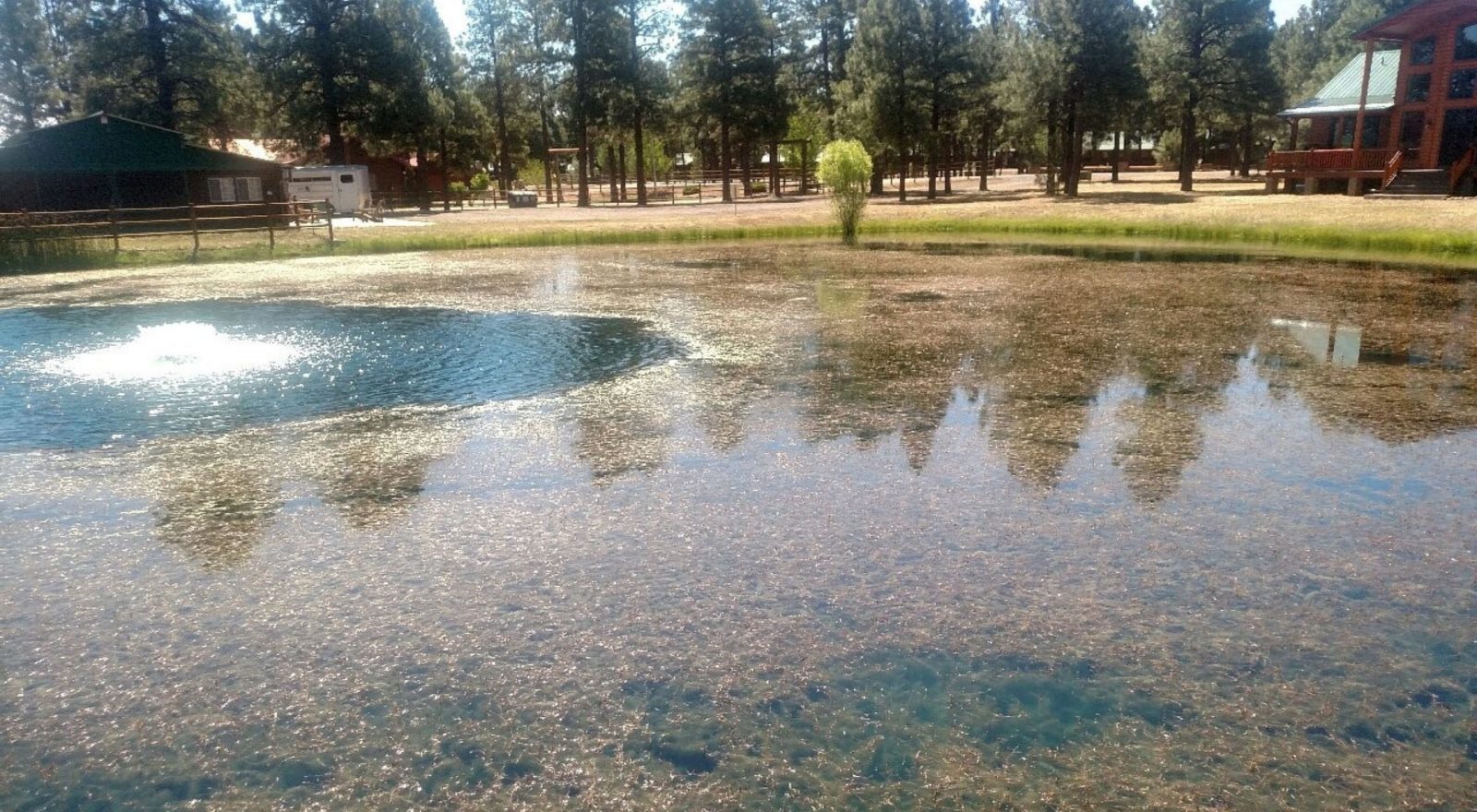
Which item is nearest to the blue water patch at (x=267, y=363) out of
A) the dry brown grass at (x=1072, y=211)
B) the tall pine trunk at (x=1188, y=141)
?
the dry brown grass at (x=1072, y=211)

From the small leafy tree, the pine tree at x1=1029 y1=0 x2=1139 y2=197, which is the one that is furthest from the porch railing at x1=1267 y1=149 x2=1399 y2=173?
Result: the small leafy tree

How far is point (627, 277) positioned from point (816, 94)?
41835mm

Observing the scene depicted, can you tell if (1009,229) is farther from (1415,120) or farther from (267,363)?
(267,363)

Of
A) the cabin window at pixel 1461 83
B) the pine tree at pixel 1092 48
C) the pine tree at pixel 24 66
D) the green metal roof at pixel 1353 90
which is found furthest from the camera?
the pine tree at pixel 24 66

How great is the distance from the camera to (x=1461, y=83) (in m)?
32.3

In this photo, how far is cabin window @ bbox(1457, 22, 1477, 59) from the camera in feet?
104

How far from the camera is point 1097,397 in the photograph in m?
8.95

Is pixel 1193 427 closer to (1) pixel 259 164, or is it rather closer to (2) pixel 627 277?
(2) pixel 627 277

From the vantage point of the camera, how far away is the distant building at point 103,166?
32125mm

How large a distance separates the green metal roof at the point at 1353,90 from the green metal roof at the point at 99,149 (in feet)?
135

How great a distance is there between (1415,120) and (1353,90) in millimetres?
4073

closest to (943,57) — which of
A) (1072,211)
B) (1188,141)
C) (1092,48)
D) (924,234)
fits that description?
(1092,48)

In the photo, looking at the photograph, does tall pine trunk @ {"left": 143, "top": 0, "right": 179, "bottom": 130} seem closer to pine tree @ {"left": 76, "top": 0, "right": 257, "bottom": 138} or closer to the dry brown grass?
pine tree @ {"left": 76, "top": 0, "right": 257, "bottom": 138}

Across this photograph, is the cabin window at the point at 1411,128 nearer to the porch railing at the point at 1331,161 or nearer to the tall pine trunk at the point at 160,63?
the porch railing at the point at 1331,161
